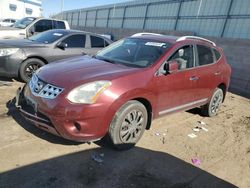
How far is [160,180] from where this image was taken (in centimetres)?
379

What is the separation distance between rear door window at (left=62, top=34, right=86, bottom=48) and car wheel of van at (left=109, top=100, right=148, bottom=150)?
4.51m

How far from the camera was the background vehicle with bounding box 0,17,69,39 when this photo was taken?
1132cm

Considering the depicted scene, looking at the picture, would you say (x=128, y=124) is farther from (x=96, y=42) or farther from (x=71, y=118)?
(x=96, y=42)

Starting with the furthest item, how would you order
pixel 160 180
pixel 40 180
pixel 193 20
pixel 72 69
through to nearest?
pixel 193 20, pixel 72 69, pixel 160 180, pixel 40 180

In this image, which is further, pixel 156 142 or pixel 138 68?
pixel 156 142

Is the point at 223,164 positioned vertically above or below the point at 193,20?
below

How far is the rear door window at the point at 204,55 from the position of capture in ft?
18.9

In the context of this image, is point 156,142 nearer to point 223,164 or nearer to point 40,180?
point 223,164

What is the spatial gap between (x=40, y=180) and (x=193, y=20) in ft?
66.8

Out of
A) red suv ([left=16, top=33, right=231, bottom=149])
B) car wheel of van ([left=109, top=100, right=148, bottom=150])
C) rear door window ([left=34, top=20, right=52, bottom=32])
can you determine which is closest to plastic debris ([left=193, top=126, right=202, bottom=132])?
red suv ([left=16, top=33, right=231, bottom=149])

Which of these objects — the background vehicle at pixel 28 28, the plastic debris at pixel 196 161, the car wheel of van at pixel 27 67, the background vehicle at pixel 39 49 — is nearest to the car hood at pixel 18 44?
the background vehicle at pixel 39 49

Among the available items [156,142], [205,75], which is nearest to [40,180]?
[156,142]

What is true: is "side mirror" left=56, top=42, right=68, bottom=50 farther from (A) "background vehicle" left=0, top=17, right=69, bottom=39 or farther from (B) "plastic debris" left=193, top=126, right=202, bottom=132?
(B) "plastic debris" left=193, top=126, right=202, bottom=132

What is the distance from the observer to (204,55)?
19.6 ft
